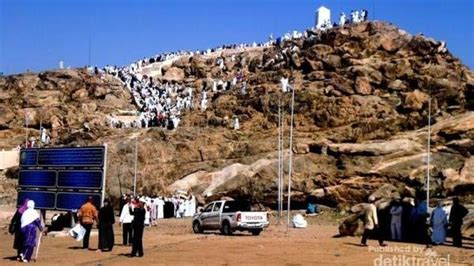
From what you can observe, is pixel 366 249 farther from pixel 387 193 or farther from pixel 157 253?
pixel 387 193

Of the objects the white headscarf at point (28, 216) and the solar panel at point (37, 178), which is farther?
the solar panel at point (37, 178)

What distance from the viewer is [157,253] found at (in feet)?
69.1

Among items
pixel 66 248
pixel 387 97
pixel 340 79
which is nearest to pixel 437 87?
pixel 387 97

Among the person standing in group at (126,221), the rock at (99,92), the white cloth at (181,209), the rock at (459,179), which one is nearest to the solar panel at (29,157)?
the person standing in group at (126,221)

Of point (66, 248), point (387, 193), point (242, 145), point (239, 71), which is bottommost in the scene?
point (66, 248)

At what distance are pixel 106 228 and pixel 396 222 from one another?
978 centimetres

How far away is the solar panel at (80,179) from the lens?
28462 mm

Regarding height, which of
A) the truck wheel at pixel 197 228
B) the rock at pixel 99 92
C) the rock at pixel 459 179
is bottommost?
the truck wheel at pixel 197 228

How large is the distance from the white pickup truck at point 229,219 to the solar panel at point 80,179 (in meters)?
5.04

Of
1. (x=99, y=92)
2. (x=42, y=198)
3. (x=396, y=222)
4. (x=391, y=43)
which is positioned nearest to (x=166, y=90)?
(x=99, y=92)

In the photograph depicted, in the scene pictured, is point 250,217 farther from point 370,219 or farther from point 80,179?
point 370,219

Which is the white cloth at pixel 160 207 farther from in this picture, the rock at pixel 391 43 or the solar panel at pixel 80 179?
the rock at pixel 391 43

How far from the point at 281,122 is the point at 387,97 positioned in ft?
26.2

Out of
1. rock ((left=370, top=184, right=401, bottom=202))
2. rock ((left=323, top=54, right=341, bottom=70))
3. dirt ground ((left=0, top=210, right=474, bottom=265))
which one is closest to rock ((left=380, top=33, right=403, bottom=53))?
rock ((left=323, top=54, right=341, bottom=70))
